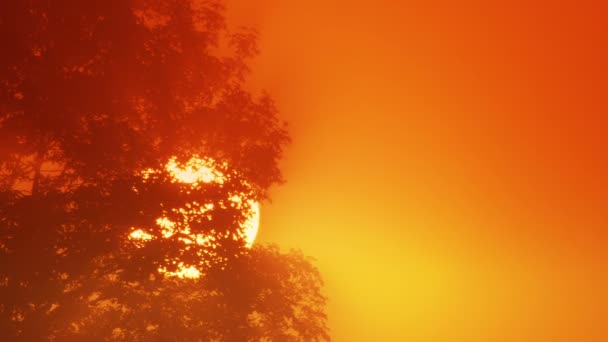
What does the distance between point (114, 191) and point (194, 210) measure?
5.75 ft

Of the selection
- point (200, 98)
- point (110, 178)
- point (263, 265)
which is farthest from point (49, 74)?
point (263, 265)

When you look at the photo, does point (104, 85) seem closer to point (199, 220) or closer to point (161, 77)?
point (161, 77)

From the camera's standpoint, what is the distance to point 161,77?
1838 centimetres

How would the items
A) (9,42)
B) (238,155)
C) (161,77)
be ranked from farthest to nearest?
(238,155), (161,77), (9,42)

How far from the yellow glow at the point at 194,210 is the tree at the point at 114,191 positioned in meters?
0.09

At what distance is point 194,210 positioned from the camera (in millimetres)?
17375

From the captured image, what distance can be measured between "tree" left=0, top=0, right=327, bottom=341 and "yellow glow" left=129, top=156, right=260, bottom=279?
0.09 meters

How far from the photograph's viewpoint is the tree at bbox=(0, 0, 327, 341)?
16547 millimetres

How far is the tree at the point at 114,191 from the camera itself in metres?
16.5

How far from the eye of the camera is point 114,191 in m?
16.8

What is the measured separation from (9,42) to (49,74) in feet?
3.29

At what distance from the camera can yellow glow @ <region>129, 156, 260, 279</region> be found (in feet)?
56.4

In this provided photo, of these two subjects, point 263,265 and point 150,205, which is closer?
point 150,205

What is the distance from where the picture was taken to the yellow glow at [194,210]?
17188 mm
